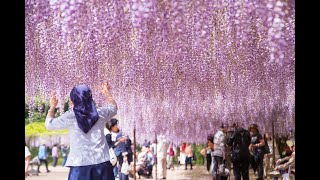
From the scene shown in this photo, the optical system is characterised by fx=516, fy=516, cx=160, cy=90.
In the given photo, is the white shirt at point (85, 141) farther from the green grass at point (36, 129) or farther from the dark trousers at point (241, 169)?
the dark trousers at point (241, 169)

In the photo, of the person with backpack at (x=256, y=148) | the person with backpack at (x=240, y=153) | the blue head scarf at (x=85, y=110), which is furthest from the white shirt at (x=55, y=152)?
the person with backpack at (x=256, y=148)

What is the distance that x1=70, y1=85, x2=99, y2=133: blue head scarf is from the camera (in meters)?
4.33

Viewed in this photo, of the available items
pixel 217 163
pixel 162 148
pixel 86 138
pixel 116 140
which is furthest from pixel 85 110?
pixel 217 163

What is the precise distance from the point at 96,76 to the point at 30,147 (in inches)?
34.5

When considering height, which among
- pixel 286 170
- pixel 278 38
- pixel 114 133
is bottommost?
pixel 286 170

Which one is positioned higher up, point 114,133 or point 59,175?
point 114,133

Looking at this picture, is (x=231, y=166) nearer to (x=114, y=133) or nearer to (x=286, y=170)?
(x=286, y=170)

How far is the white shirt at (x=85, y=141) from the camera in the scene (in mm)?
4293

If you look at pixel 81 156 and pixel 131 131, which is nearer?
pixel 81 156

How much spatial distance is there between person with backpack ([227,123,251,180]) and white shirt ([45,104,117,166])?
1.17 meters

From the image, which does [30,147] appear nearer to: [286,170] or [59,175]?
[59,175]

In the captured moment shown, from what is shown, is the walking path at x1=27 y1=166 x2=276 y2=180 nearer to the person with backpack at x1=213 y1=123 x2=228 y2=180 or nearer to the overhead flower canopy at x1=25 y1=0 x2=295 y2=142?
the person with backpack at x1=213 y1=123 x2=228 y2=180

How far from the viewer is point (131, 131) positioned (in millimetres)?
4688
